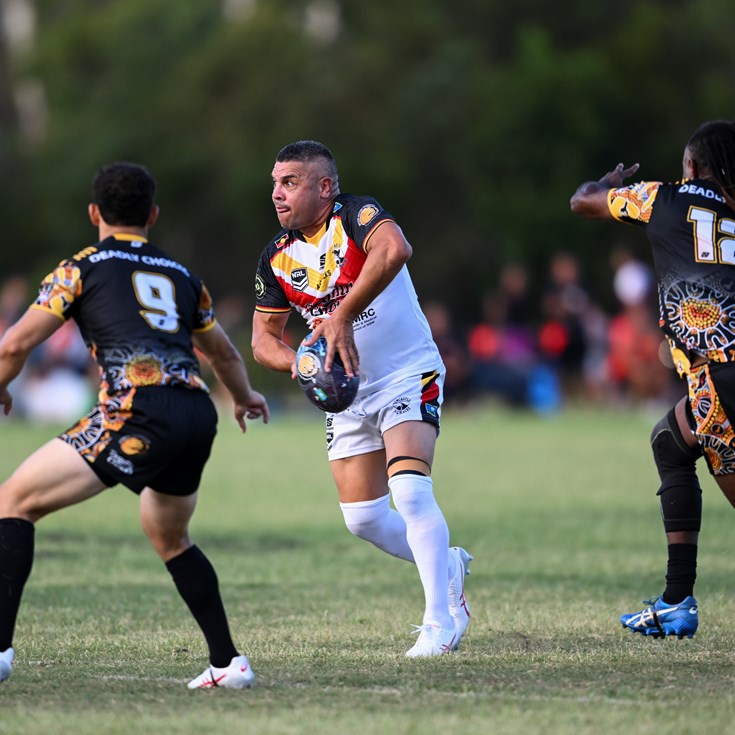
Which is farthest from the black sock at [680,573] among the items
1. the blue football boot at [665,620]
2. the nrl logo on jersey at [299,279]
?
the nrl logo on jersey at [299,279]

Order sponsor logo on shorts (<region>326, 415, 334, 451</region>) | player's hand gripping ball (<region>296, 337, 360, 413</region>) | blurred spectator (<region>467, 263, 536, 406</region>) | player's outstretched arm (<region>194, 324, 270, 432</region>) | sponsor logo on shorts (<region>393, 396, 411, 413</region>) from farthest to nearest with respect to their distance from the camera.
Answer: blurred spectator (<region>467, 263, 536, 406</region>)
sponsor logo on shorts (<region>326, 415, 334, 451</region>)
sponsor logo on shorts (<region>393, 396, 411, 413</region>)
player's hand gripping ball (<region>296, 337, 360, 413</region>)
player's outstretched arm (<region>194, 324, 270, 432</region>)

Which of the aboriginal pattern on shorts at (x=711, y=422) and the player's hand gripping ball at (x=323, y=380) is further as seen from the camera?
the player's hand gripping ball at (x=323, y=380)

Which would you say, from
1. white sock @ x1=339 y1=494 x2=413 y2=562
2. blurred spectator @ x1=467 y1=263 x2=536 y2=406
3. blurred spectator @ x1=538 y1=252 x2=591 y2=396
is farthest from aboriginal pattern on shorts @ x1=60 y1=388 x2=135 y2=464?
blurred spectator @ x1=467 y1=263 x2=536 y2=406

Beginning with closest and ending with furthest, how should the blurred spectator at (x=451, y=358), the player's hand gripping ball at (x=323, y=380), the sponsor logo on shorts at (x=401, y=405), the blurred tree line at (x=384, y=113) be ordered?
the player's hand gripping ball at (x=323, y=380), the sponsor logo on shorts at (x=401, y=405), the blurred spectator at (x=451, y=358), the blurred tree line at (x=384, y=113)

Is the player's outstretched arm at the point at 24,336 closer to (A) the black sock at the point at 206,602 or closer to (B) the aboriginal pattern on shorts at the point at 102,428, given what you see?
(B) the aboriginal pattern on shorts at the point at 102,428

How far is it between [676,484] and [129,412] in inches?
104

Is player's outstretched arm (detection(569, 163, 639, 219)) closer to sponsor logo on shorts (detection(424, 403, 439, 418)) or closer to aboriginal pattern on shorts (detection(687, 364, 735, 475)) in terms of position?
aboriginal pattern on shorts (detection(687, 364, 735, 475))

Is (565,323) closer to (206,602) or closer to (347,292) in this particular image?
(347,292)

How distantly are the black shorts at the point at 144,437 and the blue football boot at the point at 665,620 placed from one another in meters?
2.35

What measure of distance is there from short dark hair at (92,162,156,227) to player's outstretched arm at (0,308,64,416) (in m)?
0.49

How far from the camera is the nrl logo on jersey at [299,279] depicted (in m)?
6.99

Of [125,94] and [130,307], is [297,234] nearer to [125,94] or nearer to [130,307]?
[130,307]

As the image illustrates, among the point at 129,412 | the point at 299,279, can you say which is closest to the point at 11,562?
the point at 129,412

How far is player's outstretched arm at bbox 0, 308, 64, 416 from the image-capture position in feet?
18.0
